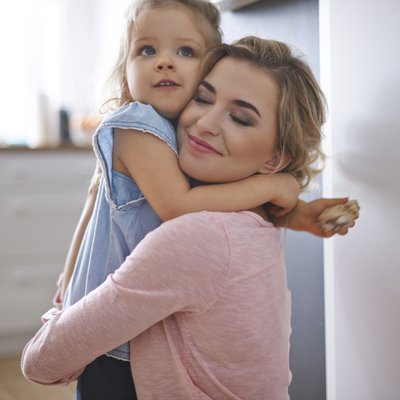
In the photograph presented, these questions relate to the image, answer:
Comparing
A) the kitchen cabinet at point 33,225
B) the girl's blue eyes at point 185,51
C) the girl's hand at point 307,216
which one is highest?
the girl's blue eyes at point 185,51

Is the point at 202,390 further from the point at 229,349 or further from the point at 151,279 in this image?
the point at 151,279

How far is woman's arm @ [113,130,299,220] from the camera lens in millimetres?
954

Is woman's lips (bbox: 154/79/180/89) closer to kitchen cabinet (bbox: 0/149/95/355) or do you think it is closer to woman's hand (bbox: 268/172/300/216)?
woman's hand (bbox: 268/172/300/216)

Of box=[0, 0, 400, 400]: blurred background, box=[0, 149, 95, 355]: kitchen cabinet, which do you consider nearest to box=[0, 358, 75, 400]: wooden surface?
box=[0, 0, 400, 400]: blurred background

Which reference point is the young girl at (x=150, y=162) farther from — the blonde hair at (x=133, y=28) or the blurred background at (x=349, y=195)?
the blurred background at (x=349, y=195)

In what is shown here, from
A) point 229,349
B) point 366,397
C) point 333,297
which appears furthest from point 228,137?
point 366,397

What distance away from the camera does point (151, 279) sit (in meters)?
0.90

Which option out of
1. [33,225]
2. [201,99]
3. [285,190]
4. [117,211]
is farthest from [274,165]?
[33,225]

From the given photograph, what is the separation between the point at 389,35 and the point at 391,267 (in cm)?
37

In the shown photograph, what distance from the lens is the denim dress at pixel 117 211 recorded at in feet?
3.20

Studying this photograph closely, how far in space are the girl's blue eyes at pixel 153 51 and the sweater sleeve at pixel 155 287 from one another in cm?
27

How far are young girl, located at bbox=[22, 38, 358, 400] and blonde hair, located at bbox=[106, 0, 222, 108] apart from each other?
7 cm

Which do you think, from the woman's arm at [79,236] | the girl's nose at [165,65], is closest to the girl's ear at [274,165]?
the girl's nose at [165,65]

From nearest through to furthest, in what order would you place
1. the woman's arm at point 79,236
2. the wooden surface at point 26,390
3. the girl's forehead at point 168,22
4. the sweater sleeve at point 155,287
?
the sweater sleeve at point 155,287, the girl's forehead at point 168,22, the woman's arm at point 79,236, the wooden surface at point 26,390
